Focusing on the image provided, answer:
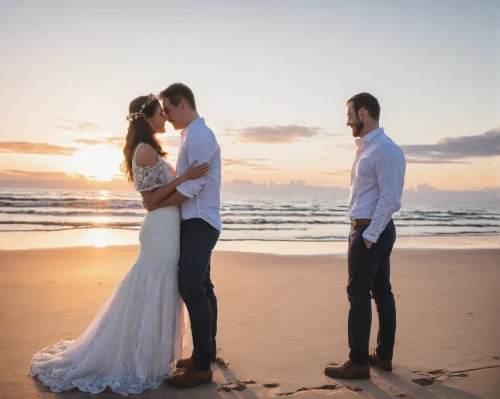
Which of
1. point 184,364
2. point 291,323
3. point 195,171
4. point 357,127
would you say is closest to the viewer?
point 195,171

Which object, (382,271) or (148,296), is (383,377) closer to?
(382,271)

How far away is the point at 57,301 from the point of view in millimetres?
6230

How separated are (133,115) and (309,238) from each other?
13.2 m

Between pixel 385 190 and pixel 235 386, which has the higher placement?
pixel 385 190

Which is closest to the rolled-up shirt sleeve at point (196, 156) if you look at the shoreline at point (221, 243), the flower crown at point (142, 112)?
the flower crown at point (142, 112)

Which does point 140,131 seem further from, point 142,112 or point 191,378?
point 191,378

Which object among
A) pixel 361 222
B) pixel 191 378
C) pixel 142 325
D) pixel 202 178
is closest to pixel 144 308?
pixel 142 325

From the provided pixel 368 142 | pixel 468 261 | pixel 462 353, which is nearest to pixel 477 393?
pixel 462 353

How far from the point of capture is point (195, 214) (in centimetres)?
373

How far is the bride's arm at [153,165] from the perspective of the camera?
365 cm

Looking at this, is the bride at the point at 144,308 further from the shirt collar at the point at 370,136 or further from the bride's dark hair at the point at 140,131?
the shirt collar at the point at 370,136

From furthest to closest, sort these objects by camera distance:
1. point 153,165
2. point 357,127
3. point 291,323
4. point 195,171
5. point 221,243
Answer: point 221,243 < point 291,323 < point 357,127 < point 153,165 < point 195,171

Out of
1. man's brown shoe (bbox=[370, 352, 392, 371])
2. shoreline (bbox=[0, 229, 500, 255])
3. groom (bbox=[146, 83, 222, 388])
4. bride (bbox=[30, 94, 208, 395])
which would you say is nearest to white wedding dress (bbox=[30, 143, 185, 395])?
bride (bbox=[30, 94, 208, 395])

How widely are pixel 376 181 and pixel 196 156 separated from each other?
1310mm
